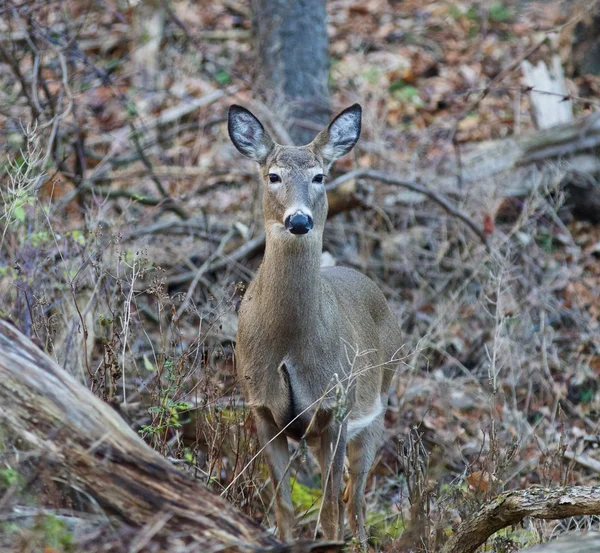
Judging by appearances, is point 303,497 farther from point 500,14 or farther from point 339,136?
point 500,14

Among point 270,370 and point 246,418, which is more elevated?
point 270,370

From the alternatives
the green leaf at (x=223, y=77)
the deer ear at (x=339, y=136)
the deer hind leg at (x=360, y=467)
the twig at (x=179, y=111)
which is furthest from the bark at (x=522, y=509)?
the green leaf at (x=223, y=77)

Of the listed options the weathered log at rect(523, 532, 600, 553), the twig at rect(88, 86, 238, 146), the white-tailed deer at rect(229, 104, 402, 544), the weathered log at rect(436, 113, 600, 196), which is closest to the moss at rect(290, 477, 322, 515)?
the white-tailed deer at rect(229, 104, 402, 544)

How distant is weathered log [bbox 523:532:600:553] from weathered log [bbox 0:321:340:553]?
725 mm

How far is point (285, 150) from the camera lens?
5090 millimetres

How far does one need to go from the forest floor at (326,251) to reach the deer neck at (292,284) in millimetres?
302

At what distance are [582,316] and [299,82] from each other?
3.57 m

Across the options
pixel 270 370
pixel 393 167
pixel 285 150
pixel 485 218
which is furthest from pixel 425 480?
pixel 393 167

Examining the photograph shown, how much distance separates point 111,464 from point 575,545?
1.63 m

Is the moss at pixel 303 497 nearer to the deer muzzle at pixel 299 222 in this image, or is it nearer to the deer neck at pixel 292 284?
the deer neck at pixel 292 284

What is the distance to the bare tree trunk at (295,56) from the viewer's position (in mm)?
9078

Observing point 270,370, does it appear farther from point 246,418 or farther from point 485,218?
point 485,218

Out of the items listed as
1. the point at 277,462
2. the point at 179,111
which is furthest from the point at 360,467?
the point at 179,111

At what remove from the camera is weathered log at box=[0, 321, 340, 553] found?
3125mm
